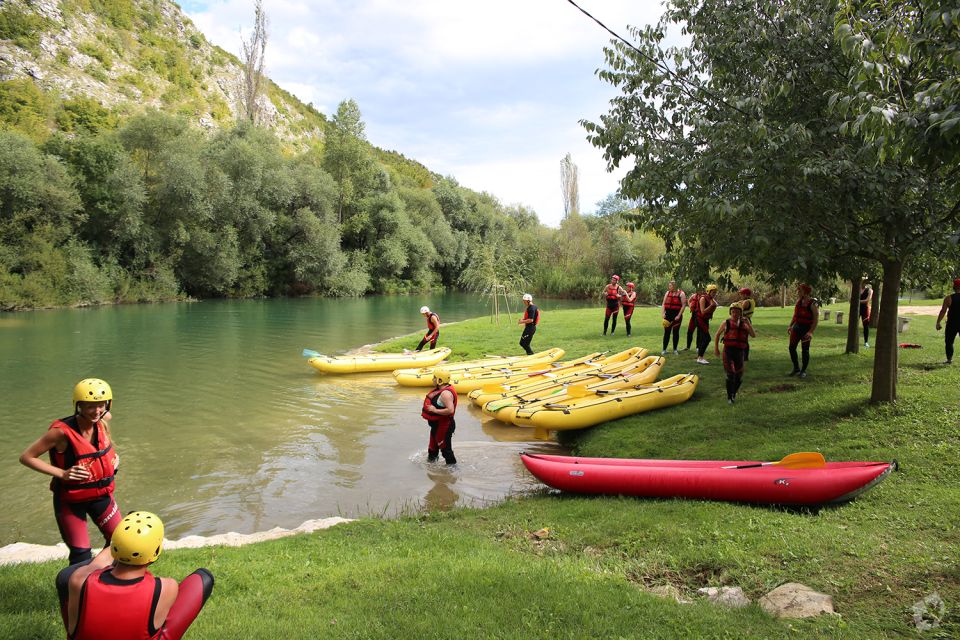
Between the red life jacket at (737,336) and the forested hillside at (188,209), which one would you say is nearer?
the red life jacket at (737,336)

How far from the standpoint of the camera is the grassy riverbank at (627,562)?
4.00 metres

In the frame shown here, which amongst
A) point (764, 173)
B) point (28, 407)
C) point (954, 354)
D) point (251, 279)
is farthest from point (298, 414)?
point (251, 279)

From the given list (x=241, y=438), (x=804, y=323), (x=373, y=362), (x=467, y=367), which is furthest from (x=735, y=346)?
(x=373, y=362)

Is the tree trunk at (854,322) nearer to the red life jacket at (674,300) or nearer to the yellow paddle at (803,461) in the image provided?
the red life jacket at (674,300)

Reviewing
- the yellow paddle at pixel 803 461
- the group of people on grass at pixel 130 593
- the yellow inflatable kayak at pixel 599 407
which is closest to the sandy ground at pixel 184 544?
the group of people on grass at pixel 130 593

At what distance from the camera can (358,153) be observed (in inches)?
2352

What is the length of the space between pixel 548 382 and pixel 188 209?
1563 inches

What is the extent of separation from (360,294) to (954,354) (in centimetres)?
4937

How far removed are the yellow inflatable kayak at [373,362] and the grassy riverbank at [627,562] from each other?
32.0ft

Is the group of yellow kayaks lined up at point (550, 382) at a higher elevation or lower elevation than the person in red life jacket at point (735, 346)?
lower

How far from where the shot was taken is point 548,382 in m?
13.2

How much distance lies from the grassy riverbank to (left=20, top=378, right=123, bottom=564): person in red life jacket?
51cm

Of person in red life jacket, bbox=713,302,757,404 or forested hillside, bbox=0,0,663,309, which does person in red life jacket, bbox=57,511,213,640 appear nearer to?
person in red life jacket, bbox=713,302,757,404

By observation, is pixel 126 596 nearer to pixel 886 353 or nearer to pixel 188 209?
pixel 886 353
